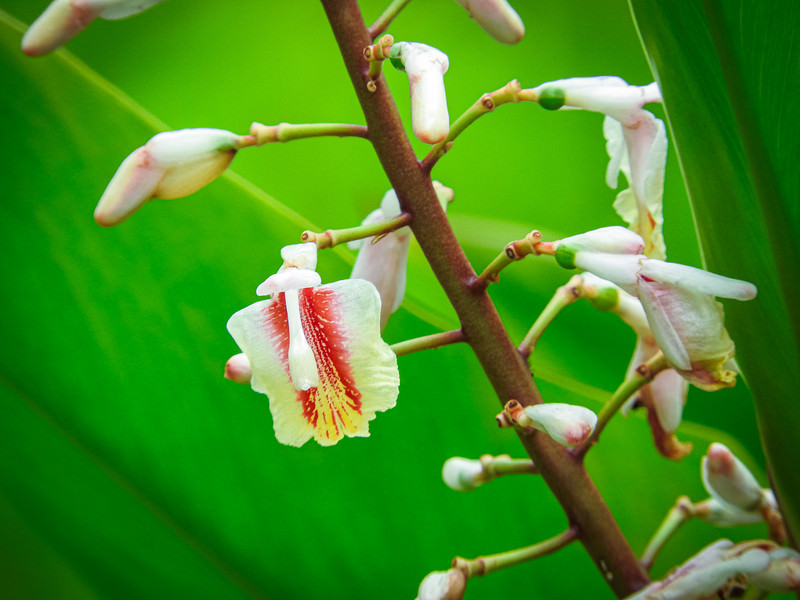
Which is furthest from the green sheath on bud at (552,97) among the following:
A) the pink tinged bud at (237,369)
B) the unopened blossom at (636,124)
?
the pink tinged bud at (237,369)

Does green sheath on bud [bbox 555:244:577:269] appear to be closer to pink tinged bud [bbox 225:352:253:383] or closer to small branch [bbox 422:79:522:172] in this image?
small branch [bbox 422:79:522:172]

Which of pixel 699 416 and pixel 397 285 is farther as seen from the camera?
pixel 699 416

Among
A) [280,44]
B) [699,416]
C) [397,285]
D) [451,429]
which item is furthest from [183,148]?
[280,44]

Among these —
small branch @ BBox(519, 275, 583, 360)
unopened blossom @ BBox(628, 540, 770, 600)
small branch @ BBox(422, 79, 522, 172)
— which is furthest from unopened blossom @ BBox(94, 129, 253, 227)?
unopened blossom @ BBox(628, 540, 770, 600)

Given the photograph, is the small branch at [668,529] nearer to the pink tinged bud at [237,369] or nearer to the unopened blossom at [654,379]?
the unopened blossom at [654,379]

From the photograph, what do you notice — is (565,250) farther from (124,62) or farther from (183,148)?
(124,62)
